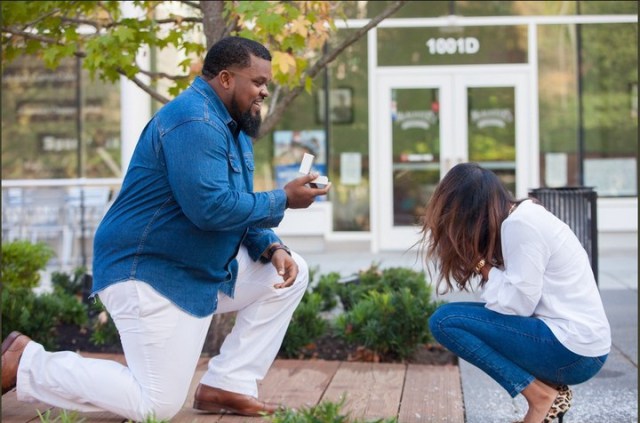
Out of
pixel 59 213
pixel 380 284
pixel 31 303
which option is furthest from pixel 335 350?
pixel 59 213

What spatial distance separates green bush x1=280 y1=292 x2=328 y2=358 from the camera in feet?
20.5

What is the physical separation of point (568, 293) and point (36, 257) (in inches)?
209

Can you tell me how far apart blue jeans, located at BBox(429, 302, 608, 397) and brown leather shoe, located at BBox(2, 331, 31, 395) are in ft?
5.97

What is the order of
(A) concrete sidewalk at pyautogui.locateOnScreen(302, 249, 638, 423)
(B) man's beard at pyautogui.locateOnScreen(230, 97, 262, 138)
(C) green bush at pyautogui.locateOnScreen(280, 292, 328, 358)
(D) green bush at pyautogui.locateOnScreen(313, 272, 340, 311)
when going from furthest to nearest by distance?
(D) green bush at pyautogui.locateOnScreen(313, 272, 340, 311), (C) green bush at pyautogui.locateOnScreen(280, 292, 328, 358), (A) concrete sidewalk at pyautogui.locateOnScreen(302, 249, 638, 423), (B) man's beard at pyautogui.locateOnScreen(230, 97, 262, 138)

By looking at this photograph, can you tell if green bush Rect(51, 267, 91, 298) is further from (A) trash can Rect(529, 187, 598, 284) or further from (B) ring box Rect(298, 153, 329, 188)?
(B) ring box Rect(298, 153, 329, 188)

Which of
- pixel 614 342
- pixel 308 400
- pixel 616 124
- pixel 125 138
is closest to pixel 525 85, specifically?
pixel 616 124

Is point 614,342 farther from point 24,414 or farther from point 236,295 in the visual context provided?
point 24,414

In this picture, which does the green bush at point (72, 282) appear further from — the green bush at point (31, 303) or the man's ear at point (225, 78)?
the man's ear at point (225, 78)

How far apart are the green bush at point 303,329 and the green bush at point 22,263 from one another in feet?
8.69

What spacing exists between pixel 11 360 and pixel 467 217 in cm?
204

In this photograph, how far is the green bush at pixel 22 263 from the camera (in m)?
7.97

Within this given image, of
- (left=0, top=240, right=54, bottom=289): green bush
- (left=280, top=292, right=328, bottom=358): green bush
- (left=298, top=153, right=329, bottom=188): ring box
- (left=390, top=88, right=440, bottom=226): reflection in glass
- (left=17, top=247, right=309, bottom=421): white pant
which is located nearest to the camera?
(left=17, top=247, right=309, bottom=421): white pant

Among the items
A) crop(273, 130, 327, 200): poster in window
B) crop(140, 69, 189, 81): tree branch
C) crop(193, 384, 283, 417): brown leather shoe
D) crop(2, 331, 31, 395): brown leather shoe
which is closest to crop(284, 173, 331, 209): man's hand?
crop(193, 384, 283, 417): brown leather shoe

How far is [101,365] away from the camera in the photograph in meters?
4.17
